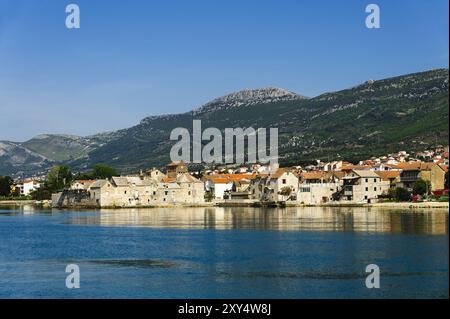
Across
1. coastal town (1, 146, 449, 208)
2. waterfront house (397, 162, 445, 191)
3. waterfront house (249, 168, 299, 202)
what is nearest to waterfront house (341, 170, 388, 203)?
coastal town (1, 146, 449, 208)

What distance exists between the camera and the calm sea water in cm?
1722

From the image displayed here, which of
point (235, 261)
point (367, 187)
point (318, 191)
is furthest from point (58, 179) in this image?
point (235, 261)

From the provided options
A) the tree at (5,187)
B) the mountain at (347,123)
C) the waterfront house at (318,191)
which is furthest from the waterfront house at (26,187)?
the waterfront house at (318,191)

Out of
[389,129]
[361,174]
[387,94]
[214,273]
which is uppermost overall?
[387,94]

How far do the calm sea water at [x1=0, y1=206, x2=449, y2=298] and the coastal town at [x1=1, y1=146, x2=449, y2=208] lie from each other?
75.2ft

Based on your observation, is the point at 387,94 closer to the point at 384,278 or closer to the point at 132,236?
the point at 132,236

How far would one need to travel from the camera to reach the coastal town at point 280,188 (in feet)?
186

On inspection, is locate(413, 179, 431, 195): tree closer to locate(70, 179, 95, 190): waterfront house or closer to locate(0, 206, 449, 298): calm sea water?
locate(0, 206, 449, 298): calm sea water

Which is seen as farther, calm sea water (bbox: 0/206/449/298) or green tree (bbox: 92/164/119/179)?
green tree (bbox: 92/164/119/179)

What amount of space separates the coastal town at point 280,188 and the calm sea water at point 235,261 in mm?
22916

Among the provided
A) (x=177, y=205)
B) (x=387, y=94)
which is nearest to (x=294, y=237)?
(x=177, y=205)

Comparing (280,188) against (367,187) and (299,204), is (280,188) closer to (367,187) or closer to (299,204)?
(299,204)

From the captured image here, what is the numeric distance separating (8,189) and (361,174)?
5186 cm

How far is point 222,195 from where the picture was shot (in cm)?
7519
